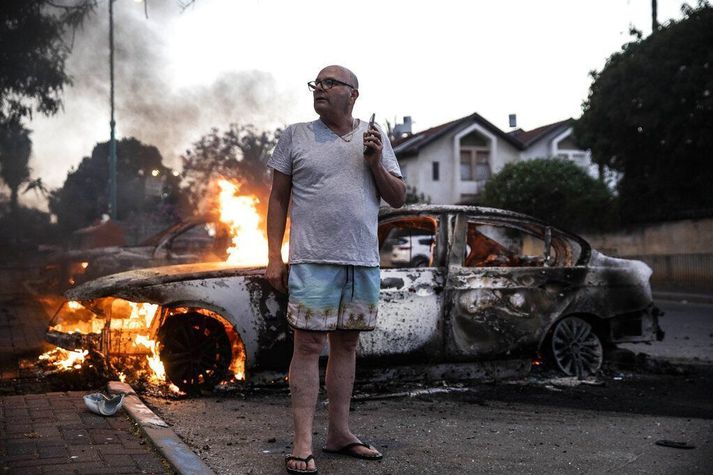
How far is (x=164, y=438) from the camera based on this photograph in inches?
159

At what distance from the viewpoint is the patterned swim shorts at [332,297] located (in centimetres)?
366

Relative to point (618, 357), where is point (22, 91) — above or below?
above

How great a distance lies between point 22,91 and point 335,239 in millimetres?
14661

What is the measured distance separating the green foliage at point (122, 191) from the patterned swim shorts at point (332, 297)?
1333 inches

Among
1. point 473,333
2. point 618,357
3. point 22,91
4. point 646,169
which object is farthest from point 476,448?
point 646,169

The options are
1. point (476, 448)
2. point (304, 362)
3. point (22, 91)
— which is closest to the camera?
point (304, 362)

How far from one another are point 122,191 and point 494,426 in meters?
43.8

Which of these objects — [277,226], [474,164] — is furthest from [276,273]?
[474,164]

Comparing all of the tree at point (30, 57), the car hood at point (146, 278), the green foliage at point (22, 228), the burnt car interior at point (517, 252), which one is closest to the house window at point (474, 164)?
the green foliage at point (22, 228)

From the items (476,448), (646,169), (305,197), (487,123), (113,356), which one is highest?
(487,123)

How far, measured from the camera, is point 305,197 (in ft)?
12.3

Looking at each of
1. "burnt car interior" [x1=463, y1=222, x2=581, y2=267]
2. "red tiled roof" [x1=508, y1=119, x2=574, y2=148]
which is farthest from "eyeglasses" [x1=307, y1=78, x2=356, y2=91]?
"red tiled roof" [x1=508, y1=119, x2=574, y2=148]

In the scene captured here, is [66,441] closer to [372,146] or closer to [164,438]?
[164,438]

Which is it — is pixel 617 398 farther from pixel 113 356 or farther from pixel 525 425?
pixel 113 356
